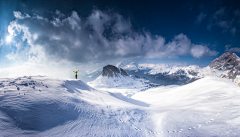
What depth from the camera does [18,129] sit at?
4266 mm

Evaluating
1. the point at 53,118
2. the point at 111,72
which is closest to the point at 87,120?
the point at 53,118

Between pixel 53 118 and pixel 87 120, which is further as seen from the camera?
pixel 87 120

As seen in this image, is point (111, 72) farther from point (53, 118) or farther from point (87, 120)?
point (53, 118)

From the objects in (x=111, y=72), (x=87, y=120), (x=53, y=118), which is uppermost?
(x=111, y=72)

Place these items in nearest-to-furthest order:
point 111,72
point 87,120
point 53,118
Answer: point 53,118
point 87,120
point 111,72

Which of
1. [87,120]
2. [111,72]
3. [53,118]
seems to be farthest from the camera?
[111,72]

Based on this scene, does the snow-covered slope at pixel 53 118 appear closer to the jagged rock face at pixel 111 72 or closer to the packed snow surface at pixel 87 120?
the packed snow surface at pixel 87 120

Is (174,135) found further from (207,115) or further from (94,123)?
(94,123)

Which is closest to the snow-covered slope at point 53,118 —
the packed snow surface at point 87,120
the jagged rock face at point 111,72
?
the packed snow surface at point 87,120

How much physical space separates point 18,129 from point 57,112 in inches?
72.5

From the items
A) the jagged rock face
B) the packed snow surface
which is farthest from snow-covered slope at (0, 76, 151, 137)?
the jagged rock face

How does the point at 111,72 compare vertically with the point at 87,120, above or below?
above

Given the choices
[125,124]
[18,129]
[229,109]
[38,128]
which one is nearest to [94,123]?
[125,124]

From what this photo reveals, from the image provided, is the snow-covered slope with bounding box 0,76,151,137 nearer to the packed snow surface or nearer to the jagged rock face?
the packed snow surface
